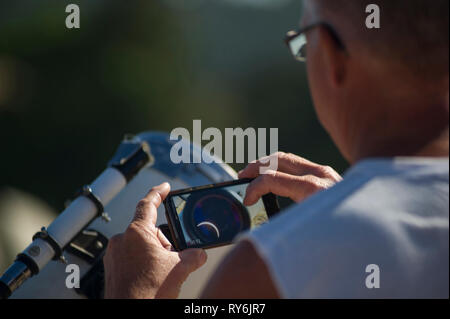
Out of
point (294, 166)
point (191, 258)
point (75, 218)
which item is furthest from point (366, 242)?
point (75, 218)

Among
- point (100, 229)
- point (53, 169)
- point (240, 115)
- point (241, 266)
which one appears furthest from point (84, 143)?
point (241, 266)

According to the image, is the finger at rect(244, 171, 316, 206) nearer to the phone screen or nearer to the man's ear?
the phone screen

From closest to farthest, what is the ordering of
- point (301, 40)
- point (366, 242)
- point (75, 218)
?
point (366, 242), point (301, 40), point (75, 218)

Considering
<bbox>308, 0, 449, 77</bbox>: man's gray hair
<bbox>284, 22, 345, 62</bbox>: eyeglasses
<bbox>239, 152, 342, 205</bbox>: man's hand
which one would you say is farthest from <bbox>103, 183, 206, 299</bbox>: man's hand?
<bbox>308, 0, 449, 77</bbox>: man's gray hair

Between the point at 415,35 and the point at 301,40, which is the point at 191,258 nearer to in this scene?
the point at 301,40

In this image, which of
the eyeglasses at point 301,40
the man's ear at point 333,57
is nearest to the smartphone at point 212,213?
the eyeglasses at point 301,40

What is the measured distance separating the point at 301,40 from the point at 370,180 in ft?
1.40

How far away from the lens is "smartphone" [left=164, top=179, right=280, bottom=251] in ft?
5.55

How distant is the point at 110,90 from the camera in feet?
27.6

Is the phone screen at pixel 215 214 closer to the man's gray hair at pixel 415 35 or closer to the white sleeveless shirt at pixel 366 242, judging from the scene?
the white sleeveless shirt at pixel 366 242

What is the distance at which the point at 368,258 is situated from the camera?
3.14 ft

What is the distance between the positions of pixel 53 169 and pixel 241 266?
6.61 meters

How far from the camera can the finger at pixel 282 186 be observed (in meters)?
1.80
